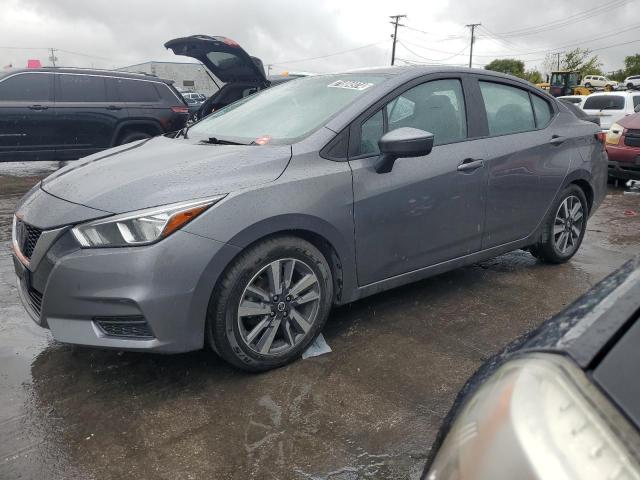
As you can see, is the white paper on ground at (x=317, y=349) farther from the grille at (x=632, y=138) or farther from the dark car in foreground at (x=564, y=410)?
the grille at (x=632, y=138)

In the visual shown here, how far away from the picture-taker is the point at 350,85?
3.31 m

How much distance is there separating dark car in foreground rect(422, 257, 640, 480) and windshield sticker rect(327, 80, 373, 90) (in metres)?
2.42

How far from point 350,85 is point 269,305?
4.95 feet

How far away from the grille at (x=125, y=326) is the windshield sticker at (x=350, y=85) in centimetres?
184

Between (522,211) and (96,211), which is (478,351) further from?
(96,211)

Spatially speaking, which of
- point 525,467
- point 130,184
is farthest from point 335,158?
point 525,467

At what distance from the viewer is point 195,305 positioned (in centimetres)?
241

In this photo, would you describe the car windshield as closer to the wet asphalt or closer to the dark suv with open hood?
the wet asphalt

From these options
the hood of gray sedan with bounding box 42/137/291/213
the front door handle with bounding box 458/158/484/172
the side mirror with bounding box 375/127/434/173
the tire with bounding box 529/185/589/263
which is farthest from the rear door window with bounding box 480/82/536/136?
the hood of gray sedan with bounding box 42/137/291/213

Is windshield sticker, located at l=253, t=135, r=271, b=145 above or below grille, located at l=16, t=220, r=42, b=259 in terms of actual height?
above

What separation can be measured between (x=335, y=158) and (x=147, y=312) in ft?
4.07

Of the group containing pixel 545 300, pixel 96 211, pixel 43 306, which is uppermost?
pixel 96 211

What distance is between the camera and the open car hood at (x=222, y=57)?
721 centimetres

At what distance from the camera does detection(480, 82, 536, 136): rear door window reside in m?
3.66
